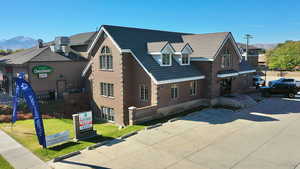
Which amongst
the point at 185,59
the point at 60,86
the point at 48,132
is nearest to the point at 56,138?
the point at 48,132

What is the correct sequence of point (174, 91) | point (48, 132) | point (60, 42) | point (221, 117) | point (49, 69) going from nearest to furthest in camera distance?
point (48, 132)
point (221, 117)
point (174, 91)
point (49, 69)
point (60, 42)

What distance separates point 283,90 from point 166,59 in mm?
19602

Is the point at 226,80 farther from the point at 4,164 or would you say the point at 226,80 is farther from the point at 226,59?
the point at 4,164

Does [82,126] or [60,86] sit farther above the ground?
[60,86]

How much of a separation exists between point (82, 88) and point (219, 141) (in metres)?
26.1

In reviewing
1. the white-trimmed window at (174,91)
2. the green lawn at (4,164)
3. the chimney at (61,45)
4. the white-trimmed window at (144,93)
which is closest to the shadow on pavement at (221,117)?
the white-trimmed window at (174,91)

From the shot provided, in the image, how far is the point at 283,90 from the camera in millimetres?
29391

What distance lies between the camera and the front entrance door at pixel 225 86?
27500 millimetres

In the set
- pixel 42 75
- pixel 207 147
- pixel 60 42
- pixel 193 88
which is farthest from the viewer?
pixel 60 42

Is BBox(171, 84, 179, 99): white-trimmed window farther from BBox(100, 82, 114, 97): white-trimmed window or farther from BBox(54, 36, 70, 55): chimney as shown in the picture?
BBox(54, 36, 70, 55): chimney

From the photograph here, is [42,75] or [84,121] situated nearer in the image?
[84,121]

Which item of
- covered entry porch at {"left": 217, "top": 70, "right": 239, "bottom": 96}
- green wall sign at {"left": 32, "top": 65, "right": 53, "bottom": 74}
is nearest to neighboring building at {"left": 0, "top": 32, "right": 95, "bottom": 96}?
green wall sign at {"left": 32, "top": 65, "right": 53, "bottom": 74}

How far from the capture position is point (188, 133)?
15.5 meters

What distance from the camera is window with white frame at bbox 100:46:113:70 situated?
23406 mm
